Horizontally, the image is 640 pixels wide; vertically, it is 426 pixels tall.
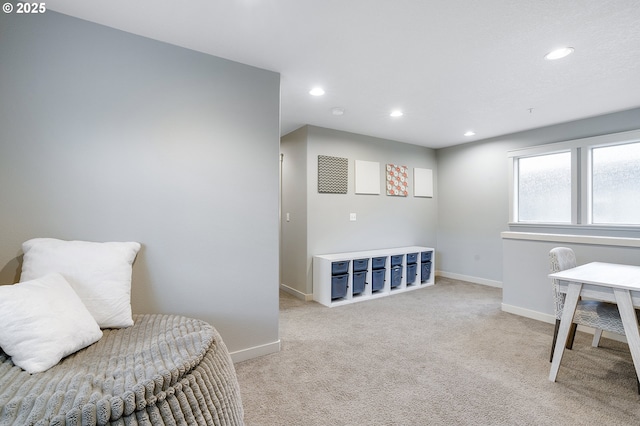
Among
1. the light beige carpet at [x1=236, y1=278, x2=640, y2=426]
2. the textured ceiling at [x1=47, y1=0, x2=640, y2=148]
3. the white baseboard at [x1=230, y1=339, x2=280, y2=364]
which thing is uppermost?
the textured ceiling at [x1=47, y1=0, x2=640, y2=148]

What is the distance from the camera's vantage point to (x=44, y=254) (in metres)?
1.63

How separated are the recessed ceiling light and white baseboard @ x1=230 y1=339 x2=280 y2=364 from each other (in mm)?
3302

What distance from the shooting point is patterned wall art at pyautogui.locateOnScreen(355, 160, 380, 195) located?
4727mm

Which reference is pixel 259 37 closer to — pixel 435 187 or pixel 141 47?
pixel 141 47

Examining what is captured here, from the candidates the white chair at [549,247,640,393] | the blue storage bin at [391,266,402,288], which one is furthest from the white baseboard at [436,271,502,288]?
the white chair at [549,247,640,393]

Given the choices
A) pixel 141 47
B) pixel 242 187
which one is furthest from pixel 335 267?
pixel 141 47

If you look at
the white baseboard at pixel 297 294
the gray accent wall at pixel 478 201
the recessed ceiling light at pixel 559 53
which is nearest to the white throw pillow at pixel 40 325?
the white baseboard at pixel 297 294

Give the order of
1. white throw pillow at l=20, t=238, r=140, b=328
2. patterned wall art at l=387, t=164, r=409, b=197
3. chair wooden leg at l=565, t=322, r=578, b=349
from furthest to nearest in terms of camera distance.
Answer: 1. patterned wall art at l=387, t=164, r=409, b=197
2. chair wooden leg at l=565, t=322, r=578, b=349
3. white throw pillow at l=20, t=238, r=140, b=328

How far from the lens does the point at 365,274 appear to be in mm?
4270

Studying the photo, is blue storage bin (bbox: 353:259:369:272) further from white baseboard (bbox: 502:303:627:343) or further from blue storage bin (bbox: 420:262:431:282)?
white baseboard (bbox: 502:303:627:343)

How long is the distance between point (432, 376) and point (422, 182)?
3.99 metres

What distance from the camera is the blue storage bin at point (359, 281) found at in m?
4.17

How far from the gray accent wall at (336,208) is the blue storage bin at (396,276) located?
0.55 meters

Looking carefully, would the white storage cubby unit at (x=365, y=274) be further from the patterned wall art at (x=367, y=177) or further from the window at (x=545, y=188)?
the window at (x=545, y=188)
